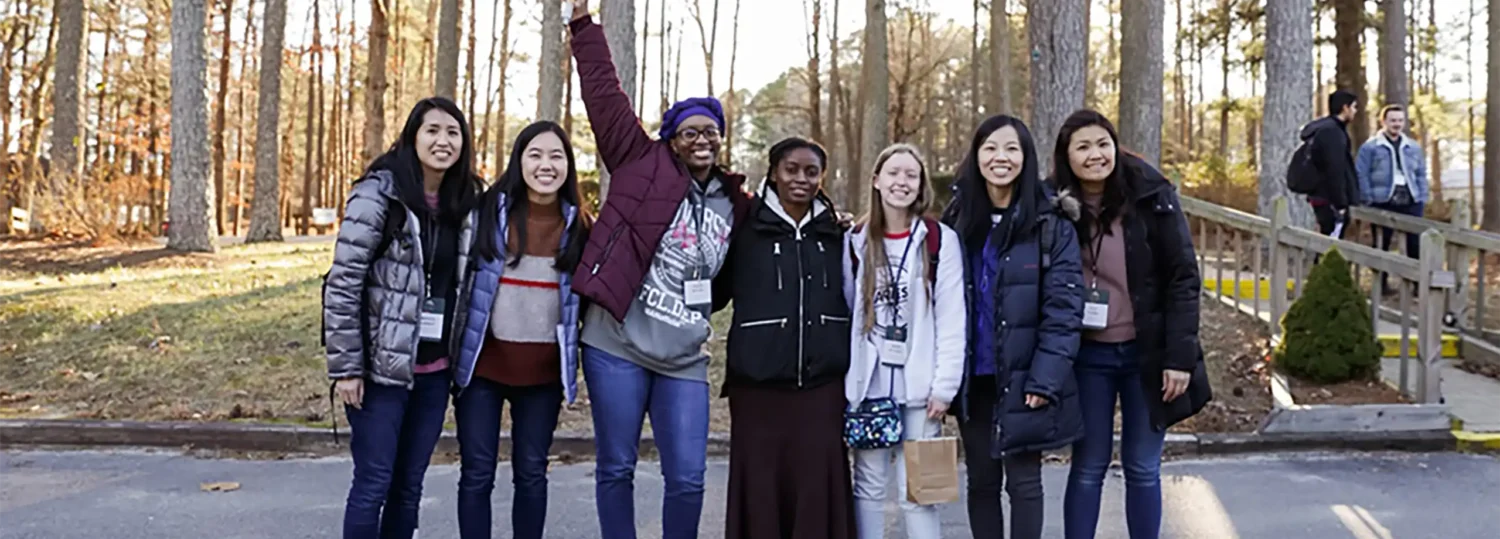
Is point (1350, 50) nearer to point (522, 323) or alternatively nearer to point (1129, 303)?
point (1129, 303)

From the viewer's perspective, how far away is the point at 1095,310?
3.91 m

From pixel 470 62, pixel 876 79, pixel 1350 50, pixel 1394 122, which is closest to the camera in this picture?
pixel 1394 122

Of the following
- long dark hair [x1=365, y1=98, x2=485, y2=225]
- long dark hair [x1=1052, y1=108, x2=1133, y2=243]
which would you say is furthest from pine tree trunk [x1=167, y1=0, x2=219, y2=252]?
long dark hair [x1=1052, y1=108, x2=1133, y2=243]

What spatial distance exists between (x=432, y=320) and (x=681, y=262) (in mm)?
934

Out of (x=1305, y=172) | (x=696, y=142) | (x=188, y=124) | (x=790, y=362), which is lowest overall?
(x=790, y=362)

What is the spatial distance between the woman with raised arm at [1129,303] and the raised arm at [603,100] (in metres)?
1.70

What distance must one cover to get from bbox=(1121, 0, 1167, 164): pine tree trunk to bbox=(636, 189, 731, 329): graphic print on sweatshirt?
1058cm

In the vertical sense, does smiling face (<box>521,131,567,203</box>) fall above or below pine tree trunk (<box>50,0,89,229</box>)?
below

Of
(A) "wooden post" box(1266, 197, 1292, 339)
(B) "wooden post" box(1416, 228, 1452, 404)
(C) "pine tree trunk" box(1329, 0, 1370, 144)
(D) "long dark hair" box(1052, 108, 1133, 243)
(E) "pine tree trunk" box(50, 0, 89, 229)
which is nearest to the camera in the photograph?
(D) "long dark hair" box(1052, 108, 1133, 243)

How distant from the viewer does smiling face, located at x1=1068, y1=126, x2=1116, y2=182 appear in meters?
3.97

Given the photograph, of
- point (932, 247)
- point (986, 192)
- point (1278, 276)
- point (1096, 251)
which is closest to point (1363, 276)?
point (1278, 276)

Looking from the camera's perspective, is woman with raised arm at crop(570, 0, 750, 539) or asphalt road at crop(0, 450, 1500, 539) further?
asphalt road at crop(0, 450, 1500, 539)

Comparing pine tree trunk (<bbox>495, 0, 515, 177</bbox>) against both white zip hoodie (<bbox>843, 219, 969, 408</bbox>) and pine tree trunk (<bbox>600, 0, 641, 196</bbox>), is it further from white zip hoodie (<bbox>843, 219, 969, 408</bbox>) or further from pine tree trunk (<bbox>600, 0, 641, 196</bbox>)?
white zip hoodie (<bbox>843, 219, 969, 408</bbox>)

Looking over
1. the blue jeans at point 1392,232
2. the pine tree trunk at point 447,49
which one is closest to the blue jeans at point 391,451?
the blue jeans at point 1392,232
